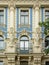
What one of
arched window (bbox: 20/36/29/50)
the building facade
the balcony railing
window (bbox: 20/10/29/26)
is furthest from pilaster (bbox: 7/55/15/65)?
→ window (bbox: 20/10/29/26)

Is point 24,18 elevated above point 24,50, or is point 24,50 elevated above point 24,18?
point 24,18

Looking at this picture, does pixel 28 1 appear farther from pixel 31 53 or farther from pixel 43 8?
pixel 31 53

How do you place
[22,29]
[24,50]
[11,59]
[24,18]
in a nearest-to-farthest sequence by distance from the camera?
1. [11,59]
2. [24,50]
3. [22,29]
4. [24,18]

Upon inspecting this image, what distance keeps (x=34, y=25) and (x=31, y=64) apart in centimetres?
491

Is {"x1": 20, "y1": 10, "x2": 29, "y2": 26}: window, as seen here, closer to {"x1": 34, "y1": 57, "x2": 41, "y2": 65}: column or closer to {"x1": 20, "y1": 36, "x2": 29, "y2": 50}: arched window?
{"x1": 20, "y1": 36, "x2": 29, "y2": 50}: arched window

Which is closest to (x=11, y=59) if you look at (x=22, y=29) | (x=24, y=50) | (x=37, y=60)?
(x=24, y=50)

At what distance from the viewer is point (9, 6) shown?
47156 millimetres

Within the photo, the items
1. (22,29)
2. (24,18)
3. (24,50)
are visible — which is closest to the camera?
(24,50)

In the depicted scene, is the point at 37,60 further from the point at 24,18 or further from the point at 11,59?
the point at 24,18

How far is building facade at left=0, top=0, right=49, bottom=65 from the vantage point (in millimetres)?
46188

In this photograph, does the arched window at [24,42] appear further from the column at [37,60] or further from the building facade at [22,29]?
the column at [37,60]

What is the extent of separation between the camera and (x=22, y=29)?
47.1m

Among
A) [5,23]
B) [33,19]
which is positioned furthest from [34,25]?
[5,23]

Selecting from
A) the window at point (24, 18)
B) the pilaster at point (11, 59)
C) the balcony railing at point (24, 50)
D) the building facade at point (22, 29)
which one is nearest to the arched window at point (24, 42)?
the building facade at point (22, 29)
